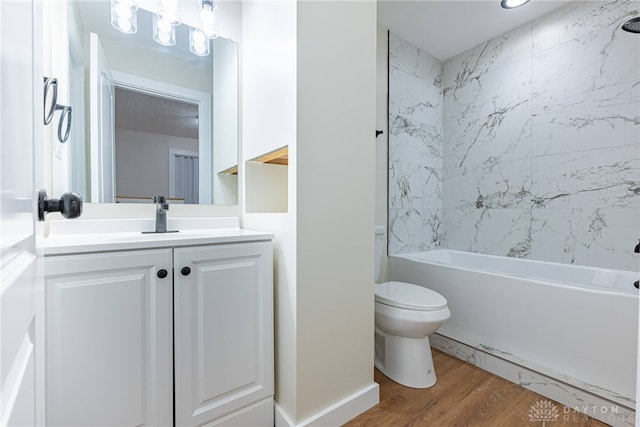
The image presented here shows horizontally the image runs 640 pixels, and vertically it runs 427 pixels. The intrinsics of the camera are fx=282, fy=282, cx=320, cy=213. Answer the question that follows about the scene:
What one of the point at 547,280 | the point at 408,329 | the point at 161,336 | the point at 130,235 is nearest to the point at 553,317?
the point at 547,280

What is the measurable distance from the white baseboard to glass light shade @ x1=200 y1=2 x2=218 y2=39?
1.98 m

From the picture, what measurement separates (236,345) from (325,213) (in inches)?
26.6

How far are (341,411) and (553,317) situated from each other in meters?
1.29

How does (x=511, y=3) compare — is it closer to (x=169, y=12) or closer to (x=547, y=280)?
(x=547, y=280)

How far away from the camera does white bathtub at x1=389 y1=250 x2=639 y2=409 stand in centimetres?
136

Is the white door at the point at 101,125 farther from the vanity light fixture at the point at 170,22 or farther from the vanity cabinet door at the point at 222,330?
the vanity cabinet door at the point at 222,330

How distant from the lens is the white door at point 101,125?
4.41ft

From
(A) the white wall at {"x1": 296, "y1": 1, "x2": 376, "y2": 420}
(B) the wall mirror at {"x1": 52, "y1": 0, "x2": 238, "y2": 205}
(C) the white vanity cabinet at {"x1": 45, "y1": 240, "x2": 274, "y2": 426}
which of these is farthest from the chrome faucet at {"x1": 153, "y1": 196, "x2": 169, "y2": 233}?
(A) the white wall at {"x1": 296, "y1": 1, "x2": 376, "y2": 420}

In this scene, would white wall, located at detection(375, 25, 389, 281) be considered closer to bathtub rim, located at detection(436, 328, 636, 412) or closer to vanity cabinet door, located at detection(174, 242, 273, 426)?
bathtub rim, located at detection(436, 328, 636, 412)

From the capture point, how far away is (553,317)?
5.20 feet

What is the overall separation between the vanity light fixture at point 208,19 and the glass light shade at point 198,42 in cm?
2

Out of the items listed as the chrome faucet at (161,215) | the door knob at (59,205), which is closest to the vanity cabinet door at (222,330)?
the chrome faucet at (161,215)

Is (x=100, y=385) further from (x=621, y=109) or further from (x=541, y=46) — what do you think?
(x=541, y=46)

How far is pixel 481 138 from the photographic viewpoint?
2.64 metres
